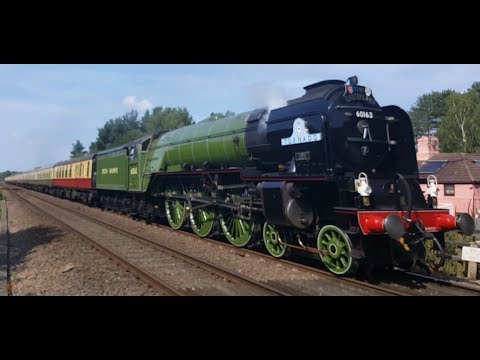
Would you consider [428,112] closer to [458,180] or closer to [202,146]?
[458,180]

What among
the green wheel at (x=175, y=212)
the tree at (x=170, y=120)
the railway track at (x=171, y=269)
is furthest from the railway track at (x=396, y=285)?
the tree at (x=170, y=120)

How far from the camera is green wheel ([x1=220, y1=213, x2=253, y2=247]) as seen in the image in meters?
10.3

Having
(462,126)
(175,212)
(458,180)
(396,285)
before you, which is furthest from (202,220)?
(462,126)

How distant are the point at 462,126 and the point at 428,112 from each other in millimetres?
35469

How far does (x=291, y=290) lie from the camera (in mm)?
6703

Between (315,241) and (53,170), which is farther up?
(53,170)

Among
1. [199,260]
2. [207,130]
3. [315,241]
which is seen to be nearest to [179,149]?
[207,130]

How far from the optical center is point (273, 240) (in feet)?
30.2

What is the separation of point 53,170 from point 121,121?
58955 millimetres

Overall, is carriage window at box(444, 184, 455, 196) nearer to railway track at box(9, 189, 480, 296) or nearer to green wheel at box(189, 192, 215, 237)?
green wheel at box(189, 192, 215, 237)

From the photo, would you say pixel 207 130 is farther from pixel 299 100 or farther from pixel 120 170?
pixel 120 170

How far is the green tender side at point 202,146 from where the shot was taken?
10.5 m

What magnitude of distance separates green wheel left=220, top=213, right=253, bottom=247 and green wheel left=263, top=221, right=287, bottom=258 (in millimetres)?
663

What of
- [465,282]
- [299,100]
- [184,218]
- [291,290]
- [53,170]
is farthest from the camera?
[53,170]
